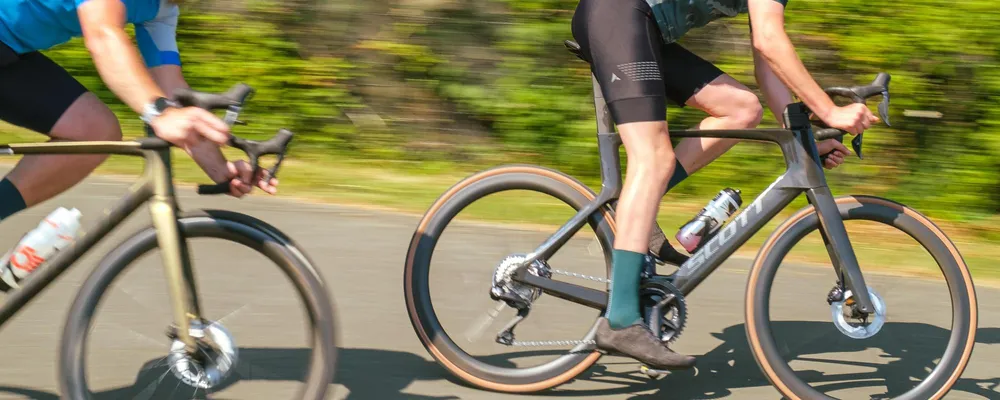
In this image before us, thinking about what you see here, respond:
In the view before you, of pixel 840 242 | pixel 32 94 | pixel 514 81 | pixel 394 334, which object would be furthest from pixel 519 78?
pixel 32 94

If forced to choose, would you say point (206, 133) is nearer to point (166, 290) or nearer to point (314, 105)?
point (166, 290)

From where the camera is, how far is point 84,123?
3.74 m

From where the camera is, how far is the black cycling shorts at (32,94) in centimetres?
373

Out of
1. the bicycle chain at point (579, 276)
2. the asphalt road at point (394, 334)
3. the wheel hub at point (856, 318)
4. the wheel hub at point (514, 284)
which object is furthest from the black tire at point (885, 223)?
the wheel hub at point (514, 284)

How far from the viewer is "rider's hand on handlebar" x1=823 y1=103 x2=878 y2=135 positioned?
3945mm

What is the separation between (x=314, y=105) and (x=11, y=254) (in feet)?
14.5

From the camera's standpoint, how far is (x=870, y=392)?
442cm

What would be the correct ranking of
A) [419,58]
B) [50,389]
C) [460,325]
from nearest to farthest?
1. [50,389]
2. [460,325]
3. [419,58]

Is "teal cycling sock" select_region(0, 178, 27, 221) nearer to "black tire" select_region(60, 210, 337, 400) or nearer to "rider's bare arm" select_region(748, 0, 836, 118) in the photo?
"black tire" select_region(60, 210, 337, 400)

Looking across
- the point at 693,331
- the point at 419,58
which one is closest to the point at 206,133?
the point at 693,331

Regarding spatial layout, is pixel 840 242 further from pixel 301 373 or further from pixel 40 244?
pixel 40 244

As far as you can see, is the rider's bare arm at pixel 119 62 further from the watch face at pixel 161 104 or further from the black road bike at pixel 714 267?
the black road bike at pixel 714 267

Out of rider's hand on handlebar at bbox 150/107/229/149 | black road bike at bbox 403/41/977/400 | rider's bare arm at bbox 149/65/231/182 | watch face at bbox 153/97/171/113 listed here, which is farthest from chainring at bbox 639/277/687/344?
watch face at bbox 153/97/171/113

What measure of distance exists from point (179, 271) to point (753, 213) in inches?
77.0
